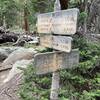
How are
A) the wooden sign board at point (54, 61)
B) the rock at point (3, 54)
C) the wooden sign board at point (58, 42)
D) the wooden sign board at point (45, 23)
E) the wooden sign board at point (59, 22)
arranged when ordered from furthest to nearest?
1. the rock at point (3, 54)
2. the wooden sign board at point (45, 23)
3. the wooden sign board at point (54, 61)
4. the wooden sign board at point (58, 42)
5. the wooden sign board at point (59, 22)

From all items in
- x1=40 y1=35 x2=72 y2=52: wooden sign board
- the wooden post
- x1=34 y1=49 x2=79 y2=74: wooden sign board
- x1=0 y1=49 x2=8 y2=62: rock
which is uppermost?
x1=40 y1=35 x2=72 y2=52: wooden sign board

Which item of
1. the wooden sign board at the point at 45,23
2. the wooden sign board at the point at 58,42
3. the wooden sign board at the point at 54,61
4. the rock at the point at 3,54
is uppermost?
the wooden sign board at the point at 45,23

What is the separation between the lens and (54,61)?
438 centimetres

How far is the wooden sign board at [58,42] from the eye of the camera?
13.3 feet

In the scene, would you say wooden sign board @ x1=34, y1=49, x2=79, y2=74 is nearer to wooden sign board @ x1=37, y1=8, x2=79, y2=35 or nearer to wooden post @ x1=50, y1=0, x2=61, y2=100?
wooden post @ x1=50, y1=0, x2=61, y2=100

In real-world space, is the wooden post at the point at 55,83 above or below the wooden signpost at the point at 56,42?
below

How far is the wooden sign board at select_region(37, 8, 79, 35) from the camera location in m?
3.92

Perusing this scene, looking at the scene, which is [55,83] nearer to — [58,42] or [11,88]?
[58,42]

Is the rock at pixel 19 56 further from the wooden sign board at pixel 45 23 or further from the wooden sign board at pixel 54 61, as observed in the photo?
the wooden sign board at pixel 54 61

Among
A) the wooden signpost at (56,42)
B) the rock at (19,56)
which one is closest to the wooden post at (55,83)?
the wooden signpost at (56,42)

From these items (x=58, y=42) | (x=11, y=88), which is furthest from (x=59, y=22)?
(x=11, y=88)

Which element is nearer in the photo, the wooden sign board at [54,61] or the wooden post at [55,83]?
the wooden sign board at [54,61]

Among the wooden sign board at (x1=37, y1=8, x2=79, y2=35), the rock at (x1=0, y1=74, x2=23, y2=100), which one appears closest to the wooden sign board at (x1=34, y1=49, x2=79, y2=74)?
the wooden sign board at (x1=37, y1=8, x2=79, y2=35)

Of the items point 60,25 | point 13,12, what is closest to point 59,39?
point 60,25
